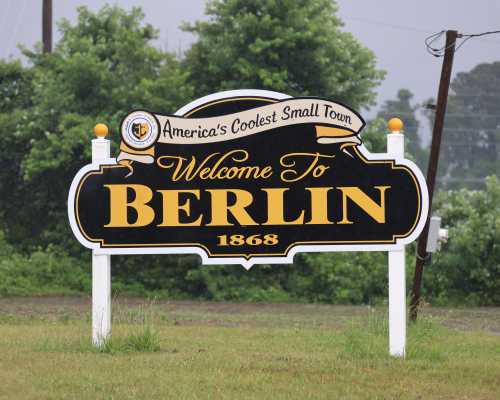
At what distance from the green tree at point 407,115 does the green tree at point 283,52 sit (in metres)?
70.6

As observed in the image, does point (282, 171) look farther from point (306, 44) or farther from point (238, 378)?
point (306, 44)

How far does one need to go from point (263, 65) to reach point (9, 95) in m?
7.73

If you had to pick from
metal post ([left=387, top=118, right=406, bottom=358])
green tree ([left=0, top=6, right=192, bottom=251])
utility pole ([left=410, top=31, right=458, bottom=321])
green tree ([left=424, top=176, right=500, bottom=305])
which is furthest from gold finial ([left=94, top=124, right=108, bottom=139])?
green tree ([left=424, top=176, right=500, bottom=305])

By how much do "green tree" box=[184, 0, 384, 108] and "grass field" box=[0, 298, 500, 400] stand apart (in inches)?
350

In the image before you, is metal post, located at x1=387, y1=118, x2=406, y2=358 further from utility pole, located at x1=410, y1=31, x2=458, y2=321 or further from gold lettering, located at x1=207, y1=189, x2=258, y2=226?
utility pole, located at x1=410, y1=31, x2=458, y2=321

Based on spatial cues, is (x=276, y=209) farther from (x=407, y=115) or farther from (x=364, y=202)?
(x=407, y=115)

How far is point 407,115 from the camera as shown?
119 m

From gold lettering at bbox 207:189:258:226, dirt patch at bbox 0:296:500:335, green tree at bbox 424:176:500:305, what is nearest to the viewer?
gold lettering at bbox 207:189:258:226

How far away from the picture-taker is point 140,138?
1391 centimetres

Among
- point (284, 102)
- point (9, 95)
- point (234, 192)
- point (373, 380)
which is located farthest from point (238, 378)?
point (9, 95)

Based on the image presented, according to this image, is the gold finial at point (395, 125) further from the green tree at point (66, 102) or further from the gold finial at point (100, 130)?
the green tree at point (66, 102)

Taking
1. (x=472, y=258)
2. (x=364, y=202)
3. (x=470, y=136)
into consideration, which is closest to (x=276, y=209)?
(x=364, y=202)

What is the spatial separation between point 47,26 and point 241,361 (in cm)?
2304

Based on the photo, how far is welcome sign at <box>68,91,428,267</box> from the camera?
13.6 m
